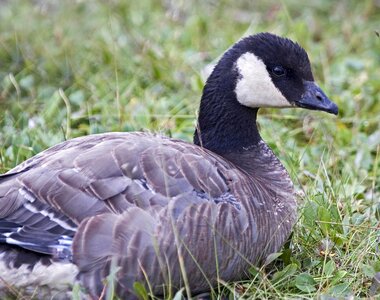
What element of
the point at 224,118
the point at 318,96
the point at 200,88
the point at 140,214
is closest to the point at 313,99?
the point at 318,96

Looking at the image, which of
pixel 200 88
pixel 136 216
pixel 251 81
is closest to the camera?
pixel 136 216

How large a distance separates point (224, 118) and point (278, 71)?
0.38 meters

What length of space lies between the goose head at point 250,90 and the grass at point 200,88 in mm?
425

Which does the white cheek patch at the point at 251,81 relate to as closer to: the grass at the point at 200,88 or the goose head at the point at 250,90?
the goose head at the point at 250,90

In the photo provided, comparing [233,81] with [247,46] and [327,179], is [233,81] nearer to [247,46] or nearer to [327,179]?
[247,46]

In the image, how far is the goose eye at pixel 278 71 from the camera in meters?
4.59

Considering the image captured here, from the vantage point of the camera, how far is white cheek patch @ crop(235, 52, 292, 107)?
179 inches

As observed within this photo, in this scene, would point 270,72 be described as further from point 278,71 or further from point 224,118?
point 224,118

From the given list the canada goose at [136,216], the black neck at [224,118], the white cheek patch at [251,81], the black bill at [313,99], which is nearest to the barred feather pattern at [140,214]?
the canada goose at [136,216]

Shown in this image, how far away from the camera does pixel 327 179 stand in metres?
4.70

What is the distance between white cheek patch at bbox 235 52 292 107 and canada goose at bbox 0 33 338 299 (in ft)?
1.18

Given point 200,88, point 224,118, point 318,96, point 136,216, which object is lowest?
point 136,216

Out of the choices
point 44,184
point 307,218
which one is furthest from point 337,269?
point 44,184

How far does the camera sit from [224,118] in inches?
181
